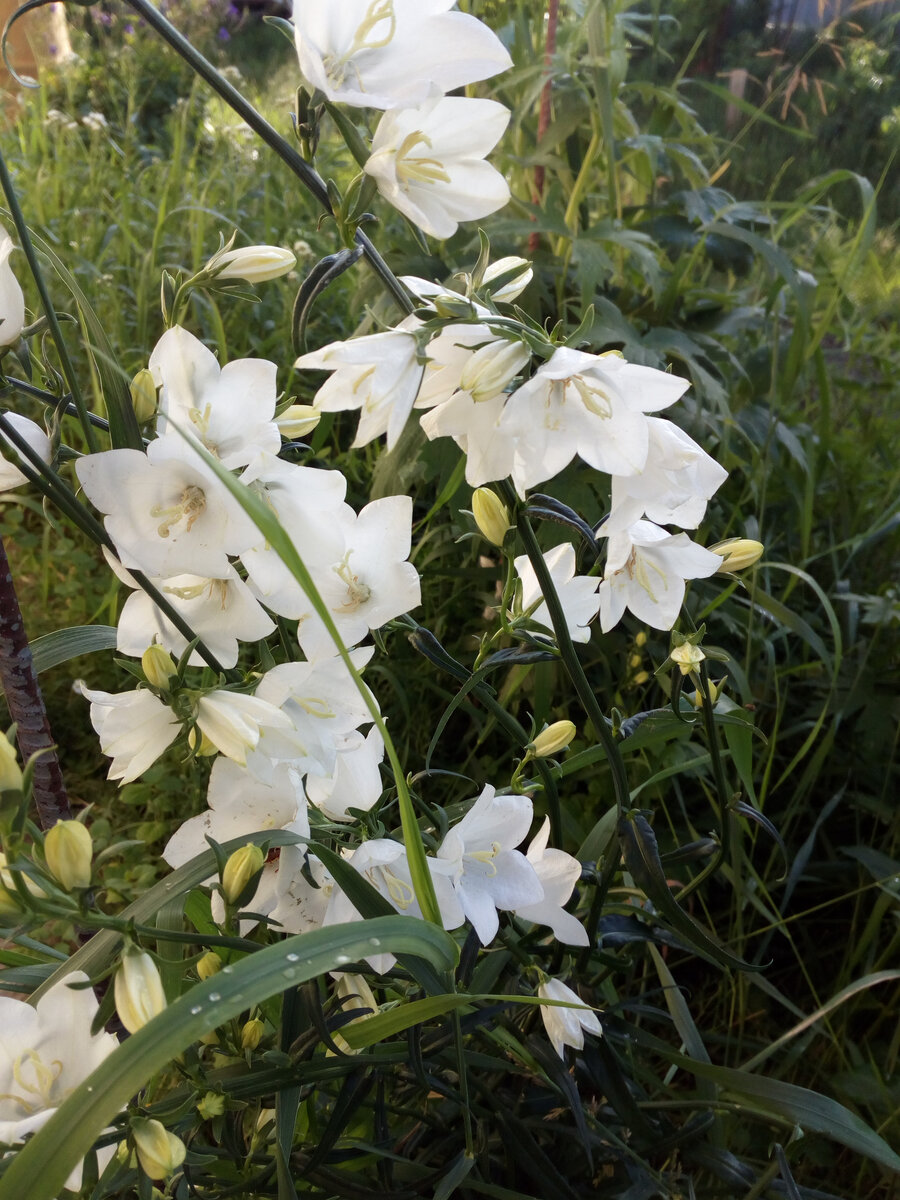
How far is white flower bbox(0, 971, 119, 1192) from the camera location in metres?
0.40

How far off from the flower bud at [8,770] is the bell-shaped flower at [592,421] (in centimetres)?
23

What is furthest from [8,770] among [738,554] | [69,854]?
[738,554]

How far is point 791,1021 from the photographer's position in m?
1.05

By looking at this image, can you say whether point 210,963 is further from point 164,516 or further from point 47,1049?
point 164,516

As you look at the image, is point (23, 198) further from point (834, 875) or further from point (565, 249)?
point (834, 875)

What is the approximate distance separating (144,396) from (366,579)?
0.14 metres

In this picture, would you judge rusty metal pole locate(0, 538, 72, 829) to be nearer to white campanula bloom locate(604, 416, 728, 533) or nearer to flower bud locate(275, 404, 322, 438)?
flower bud locate(275, 404, 322, 438)

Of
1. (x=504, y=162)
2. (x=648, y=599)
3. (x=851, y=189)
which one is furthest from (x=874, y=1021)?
(x=851, y=189)

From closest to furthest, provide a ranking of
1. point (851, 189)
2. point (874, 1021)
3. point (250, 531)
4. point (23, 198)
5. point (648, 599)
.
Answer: point (250, 531)
point (648, 599)
point (874, 1021)
point (23, 198)
point (851, 189)

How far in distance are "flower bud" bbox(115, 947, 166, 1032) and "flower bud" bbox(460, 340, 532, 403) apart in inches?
10.3

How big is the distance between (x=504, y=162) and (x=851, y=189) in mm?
1747

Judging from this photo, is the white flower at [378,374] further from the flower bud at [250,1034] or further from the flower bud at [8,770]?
the flower bud at [250,1034]

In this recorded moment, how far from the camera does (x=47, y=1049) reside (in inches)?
15.8

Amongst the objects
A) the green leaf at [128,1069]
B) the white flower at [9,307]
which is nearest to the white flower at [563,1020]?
the green leaf at [128,1069]
